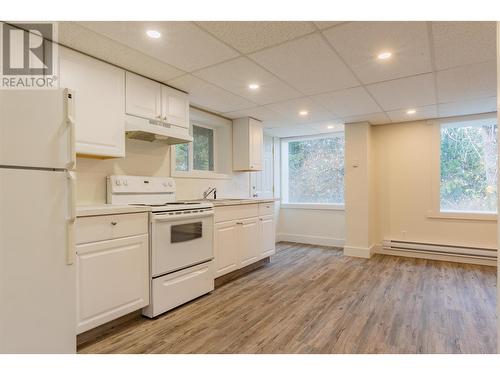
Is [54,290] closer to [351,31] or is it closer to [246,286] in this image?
[246,286]

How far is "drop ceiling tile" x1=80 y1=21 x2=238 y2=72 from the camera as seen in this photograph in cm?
181

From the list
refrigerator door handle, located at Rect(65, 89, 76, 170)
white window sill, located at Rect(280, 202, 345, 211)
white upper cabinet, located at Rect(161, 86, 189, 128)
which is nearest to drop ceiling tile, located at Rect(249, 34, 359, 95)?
white upper cabinet, located at Rect(161, 86, 189, 128)

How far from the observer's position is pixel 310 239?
5523 mm

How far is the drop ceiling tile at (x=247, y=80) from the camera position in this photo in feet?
8.08

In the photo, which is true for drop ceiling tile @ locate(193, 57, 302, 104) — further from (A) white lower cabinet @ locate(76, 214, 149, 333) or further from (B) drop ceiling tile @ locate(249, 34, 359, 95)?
(A) white lower cabinet @ locate(76, 214, 149, 333)

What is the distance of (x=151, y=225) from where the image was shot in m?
2.35

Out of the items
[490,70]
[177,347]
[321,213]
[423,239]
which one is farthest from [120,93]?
[423,239]

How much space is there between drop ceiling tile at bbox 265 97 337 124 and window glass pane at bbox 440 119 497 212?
6.42 feet

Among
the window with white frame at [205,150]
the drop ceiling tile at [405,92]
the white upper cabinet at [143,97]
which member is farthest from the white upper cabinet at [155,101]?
the drop ceiling tile at [405,92]

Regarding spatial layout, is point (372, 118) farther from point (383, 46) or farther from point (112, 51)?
point (112, 51)

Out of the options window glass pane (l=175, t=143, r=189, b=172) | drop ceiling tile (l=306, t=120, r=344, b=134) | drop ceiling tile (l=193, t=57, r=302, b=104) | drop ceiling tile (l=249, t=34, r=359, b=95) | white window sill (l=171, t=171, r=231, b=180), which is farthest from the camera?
drop ceiling tile (l=306, t=120, r=344, b=134)

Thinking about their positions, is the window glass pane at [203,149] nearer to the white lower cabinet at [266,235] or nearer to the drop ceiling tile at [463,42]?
the white lower cabinet at [266,235]

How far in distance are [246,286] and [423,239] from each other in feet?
10.2

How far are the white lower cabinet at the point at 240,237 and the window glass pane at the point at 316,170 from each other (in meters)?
1.83
